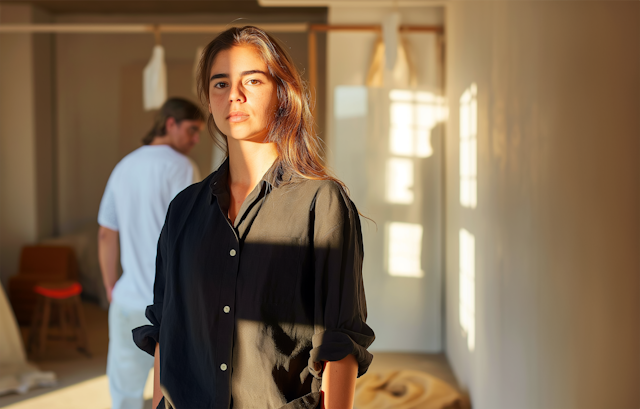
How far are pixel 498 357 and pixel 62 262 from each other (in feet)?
18.3

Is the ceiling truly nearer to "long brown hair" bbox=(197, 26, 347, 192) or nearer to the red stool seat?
the red stool seat

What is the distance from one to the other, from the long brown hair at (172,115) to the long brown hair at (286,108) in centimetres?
194

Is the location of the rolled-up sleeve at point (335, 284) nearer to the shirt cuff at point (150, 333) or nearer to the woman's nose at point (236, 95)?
the woman's nose at point (236, 95)

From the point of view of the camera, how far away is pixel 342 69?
5043mm

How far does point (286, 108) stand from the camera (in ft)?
4.53

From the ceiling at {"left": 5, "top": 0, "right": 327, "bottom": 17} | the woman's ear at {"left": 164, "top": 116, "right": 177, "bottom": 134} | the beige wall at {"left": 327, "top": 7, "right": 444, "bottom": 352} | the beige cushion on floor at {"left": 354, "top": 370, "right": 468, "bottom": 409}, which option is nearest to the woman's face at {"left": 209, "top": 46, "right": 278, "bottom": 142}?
the woman's ear at {"left": 164, "top": 116, "right": 177, "bottom": 134}

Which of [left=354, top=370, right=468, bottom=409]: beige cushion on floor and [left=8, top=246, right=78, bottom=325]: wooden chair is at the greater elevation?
[left=8, top=246, right=78, bottom=325]: wooden chair

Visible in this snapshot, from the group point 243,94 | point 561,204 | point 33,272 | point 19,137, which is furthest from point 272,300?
point 19,137

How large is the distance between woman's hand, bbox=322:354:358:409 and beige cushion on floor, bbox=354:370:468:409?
2.50 metres

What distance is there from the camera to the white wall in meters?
1.59

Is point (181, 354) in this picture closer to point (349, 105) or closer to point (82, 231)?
point (349, 105)

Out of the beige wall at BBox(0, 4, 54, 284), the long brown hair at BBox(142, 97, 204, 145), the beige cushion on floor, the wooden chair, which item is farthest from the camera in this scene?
the beige wall at BBox(0, 4, 54, 284)

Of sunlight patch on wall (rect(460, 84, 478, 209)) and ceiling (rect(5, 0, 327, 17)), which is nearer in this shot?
sunlight patch on wall (rect(460, 84, 478, 209))

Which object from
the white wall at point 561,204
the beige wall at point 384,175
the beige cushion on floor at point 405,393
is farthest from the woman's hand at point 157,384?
the beige wall at point 384,175
